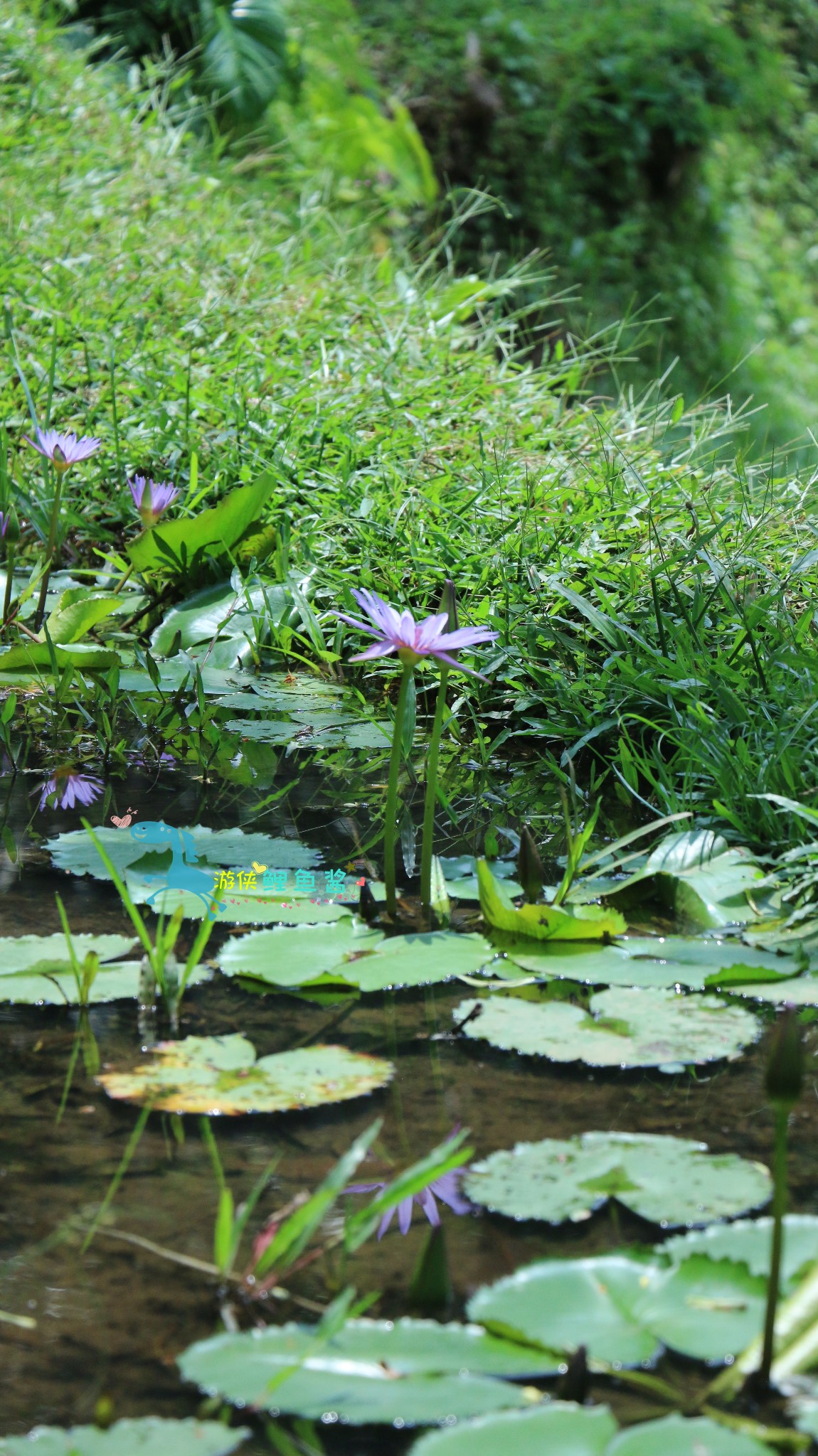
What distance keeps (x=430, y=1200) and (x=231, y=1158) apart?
16cm

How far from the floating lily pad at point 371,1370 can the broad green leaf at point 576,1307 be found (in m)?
0.01

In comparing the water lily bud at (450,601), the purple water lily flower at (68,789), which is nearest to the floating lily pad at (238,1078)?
the water lily bud at (450,601)

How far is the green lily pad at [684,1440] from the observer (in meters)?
0.68

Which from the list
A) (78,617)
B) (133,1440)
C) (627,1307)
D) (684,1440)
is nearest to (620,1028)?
(627,1307)

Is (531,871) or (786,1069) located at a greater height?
(786,1069)

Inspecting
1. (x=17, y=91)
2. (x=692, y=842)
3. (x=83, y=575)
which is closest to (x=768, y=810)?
(x=692, y=842)

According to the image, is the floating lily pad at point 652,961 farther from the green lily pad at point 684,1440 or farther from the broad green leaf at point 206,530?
the broad green leaf at point 206,530

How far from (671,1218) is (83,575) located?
6.04ft

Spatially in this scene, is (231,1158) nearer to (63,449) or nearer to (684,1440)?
(684,1440)

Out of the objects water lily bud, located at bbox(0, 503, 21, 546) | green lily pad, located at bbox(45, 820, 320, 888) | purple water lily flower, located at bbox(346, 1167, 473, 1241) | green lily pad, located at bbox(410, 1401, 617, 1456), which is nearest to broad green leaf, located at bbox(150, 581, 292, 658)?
water lily bud, located at bbox(0, 503, 21, 546)

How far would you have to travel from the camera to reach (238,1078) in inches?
40.5

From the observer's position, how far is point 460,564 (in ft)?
6.77

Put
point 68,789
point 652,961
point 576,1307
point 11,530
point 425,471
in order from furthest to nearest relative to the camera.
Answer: point 425,471 → point 11,530 → point 68,789 → point 652,961 → point 576,1307

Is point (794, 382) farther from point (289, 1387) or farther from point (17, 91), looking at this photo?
point (289, 1387)
